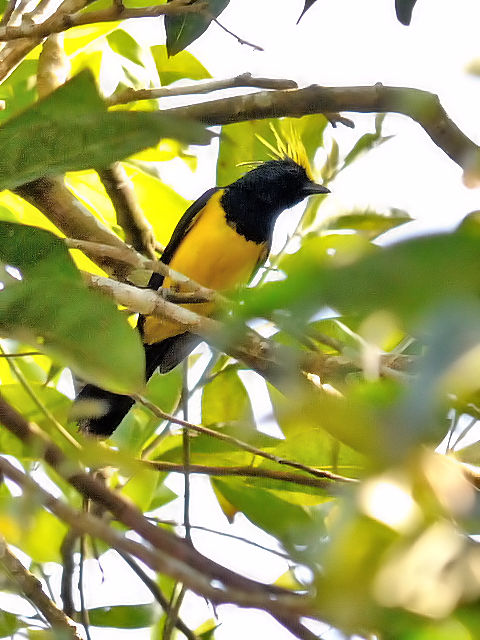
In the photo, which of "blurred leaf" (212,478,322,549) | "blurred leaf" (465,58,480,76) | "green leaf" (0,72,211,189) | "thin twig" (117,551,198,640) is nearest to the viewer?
"blurred leaf" (465,58,480,76)

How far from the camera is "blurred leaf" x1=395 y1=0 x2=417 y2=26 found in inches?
53.2

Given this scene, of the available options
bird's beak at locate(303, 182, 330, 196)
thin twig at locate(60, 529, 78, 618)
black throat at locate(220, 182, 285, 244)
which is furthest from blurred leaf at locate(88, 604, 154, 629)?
bird's beak at locate(303, 182, 330, 196)

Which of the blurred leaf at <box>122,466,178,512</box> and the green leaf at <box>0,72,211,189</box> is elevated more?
the green leaf at <box>0,72,211,189</box>

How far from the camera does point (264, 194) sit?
3.15m

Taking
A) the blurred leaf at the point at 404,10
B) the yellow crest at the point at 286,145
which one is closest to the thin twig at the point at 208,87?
the blurred leaf at the point at 404,10

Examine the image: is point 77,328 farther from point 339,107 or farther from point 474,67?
point 339,107

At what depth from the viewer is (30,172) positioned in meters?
0.88

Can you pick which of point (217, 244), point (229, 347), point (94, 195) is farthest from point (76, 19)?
point (217, 244)

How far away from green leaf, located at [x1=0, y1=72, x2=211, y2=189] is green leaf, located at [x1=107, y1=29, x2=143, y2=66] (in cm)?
133

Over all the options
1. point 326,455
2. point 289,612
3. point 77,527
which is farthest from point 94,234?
point 289,612

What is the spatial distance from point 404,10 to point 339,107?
0.67ft

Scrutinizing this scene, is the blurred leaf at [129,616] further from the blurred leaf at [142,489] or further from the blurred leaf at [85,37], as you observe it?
the blurred leaf at [85,37]

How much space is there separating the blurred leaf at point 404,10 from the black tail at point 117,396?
776mm

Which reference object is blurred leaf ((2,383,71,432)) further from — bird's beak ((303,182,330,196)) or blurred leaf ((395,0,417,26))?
bird's beak ((303,182,330,196))
